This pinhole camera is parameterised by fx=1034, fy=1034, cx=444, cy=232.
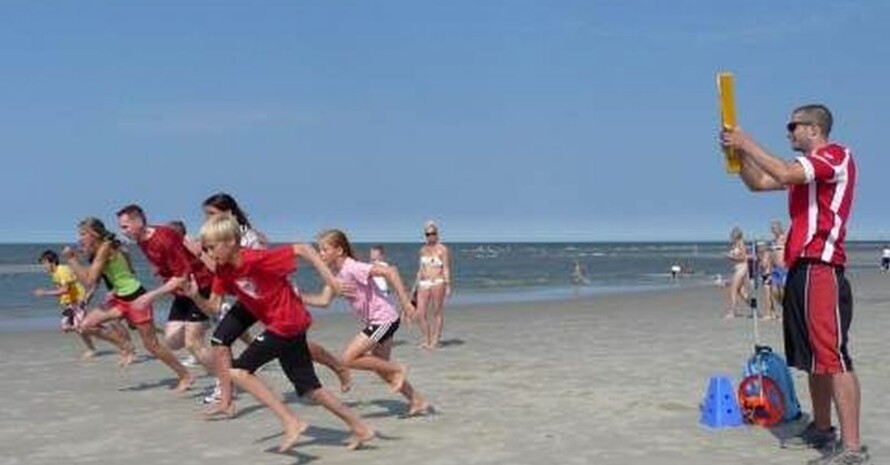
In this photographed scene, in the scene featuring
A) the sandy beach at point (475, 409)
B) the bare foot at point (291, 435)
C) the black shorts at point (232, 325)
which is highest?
the black shorts at point (232, 325)

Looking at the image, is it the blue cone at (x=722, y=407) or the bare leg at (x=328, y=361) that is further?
the bare leg at (x=328, y=361)

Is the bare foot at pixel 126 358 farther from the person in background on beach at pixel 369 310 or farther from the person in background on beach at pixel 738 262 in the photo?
the person in background on beach at pixel 738 262

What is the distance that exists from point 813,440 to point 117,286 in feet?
23.0

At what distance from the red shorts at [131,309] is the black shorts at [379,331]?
279 cm

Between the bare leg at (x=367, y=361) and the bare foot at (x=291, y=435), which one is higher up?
the bare leg at (x=367, y=361)

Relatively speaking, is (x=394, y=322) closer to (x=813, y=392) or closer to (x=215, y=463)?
(x=215, y=463)

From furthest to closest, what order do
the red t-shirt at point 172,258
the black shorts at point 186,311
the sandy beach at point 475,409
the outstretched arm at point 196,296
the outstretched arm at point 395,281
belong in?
the black shorts at point 186,311 < the red t-shirt at point 172,258 < the outstretched arm at point 196,296 < the outstretched arm at point 395,281 < the sandy beach at point 475,409

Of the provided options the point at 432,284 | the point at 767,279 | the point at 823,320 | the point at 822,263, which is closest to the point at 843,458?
the point at 823,320

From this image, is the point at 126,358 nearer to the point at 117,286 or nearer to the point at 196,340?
the point at 117,286

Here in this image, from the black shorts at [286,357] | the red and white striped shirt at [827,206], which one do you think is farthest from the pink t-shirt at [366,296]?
the red and white striped shirt at [827,206]

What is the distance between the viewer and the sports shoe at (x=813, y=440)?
23.3 ft

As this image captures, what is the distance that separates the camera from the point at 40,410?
385 inches

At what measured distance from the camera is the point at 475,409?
29.8 feet

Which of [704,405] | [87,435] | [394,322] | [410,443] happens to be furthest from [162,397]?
[704,405]
